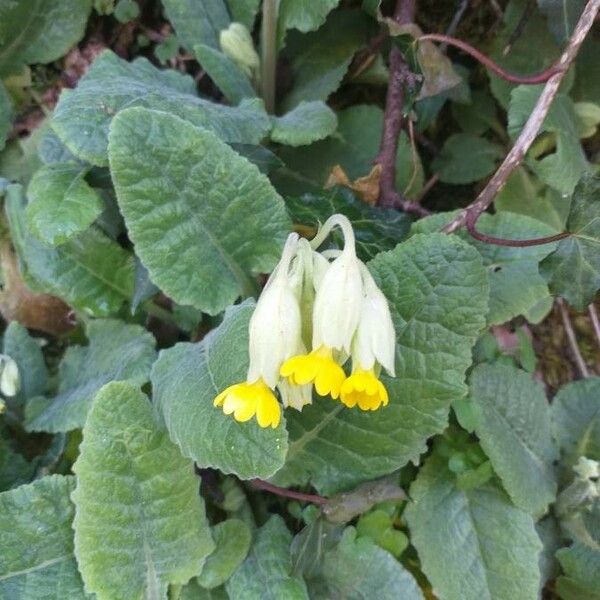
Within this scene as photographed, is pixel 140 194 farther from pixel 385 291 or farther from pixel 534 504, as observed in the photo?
pixel 534 504

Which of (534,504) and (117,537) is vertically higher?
(117,537)

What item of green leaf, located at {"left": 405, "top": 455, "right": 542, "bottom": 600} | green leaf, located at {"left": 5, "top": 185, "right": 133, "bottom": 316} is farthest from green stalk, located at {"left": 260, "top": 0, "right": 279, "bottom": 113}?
green leaf, located at {"left": 405, "top": 455, "right": 542, "bottom": 600}

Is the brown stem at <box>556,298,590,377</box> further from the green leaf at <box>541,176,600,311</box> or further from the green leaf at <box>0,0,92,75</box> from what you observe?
the green leaf at <box>0,0,92,75</box>

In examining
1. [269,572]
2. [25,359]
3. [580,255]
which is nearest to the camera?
[580,255]

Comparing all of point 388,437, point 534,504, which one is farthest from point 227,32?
point 534,504

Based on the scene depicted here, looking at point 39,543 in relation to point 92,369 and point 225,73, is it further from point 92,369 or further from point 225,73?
point 225,73

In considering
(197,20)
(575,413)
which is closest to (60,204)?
(197,20)
